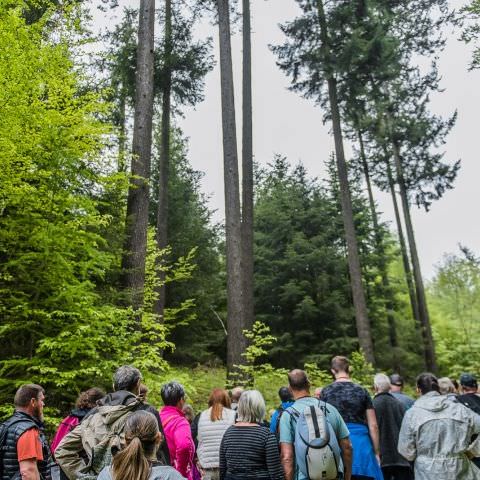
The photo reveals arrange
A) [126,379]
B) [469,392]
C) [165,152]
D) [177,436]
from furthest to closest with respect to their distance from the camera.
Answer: [165,152] < [469,392] < [177,436] < [126,379]

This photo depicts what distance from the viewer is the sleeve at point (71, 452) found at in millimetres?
3795

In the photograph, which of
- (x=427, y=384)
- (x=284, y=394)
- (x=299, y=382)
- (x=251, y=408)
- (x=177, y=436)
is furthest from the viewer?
(x=284, y=394)

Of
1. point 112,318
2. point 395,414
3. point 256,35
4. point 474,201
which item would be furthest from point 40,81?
point 474,201

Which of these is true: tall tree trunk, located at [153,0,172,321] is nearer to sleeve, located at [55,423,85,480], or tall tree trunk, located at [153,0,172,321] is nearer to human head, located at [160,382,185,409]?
human head, located at [160,382,185,409]

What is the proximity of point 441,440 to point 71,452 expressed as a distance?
3.65 meters

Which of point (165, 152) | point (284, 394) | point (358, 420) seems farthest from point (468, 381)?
point (165, 152)

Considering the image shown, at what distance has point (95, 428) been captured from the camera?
3674 mm

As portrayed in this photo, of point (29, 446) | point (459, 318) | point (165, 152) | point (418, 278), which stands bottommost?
point (29, 446)

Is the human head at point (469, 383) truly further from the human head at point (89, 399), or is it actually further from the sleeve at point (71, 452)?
the sleeve at point (71, 452)

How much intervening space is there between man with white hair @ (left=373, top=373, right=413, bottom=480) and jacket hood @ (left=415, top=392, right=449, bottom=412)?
1.49 meters

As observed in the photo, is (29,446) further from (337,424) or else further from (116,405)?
(337,424)

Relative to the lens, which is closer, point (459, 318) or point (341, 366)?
point (341, 366)

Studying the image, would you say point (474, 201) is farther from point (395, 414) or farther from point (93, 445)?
point (93, 445)

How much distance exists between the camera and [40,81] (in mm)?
7270
